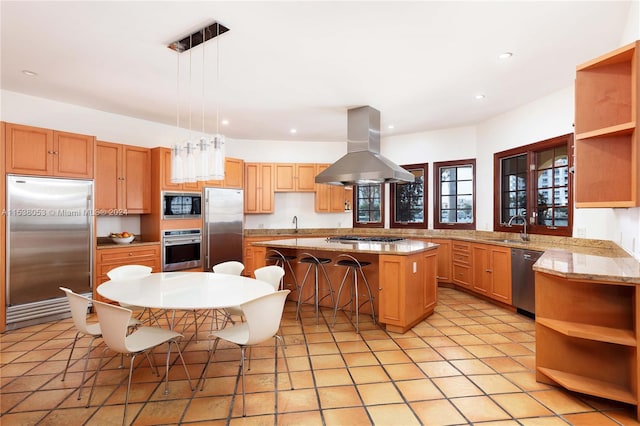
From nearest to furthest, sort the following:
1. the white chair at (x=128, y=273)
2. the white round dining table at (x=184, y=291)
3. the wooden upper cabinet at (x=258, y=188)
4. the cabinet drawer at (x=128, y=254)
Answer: the white round dining table at (x=184, y=291)
the white chair at (x=128, y=273)
the cabinet drawer at (x=128, y=254)
the wooden upper cabinet at (x=258, y=188)

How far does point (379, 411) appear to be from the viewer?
2.16 m

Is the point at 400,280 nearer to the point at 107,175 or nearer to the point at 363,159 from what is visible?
the point at 363,159

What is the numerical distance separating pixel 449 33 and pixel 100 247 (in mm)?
4683

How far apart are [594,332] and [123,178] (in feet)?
18.2

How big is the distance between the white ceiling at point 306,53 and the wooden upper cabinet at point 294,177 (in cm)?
187

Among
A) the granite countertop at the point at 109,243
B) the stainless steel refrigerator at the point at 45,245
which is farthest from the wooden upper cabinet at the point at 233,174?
the stainless steel refrigerator at the point at 45,245

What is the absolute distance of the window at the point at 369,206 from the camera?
266 inches

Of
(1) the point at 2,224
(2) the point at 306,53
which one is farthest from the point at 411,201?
(1) the point at 2,224

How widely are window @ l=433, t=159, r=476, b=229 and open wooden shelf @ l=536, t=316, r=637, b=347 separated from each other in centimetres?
363

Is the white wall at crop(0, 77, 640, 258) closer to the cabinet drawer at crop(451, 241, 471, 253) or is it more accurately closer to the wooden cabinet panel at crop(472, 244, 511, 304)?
the cabinet drawer at crop(451, 241, 471, 253)

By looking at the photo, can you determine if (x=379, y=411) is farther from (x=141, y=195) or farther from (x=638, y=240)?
(x=141, y=195)

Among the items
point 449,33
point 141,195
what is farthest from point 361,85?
point 141,195

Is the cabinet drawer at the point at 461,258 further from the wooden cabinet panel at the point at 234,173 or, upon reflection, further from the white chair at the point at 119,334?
the white chair at the point at 119,334

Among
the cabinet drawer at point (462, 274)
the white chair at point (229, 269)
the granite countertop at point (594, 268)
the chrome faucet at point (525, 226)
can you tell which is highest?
the chrome faucet at point (525, 226)
